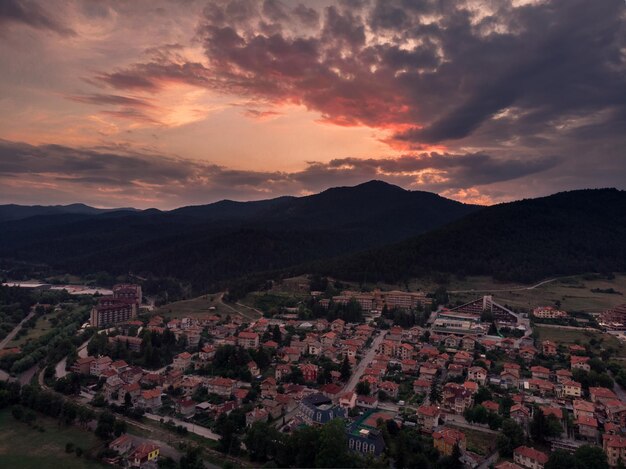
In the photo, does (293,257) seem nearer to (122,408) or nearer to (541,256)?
(541,256)

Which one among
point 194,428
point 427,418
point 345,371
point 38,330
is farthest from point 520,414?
point 38,330

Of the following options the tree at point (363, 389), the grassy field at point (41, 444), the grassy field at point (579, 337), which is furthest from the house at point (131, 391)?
the grassy field at point (579, 337)

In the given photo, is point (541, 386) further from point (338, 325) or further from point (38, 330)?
point (38, 330)

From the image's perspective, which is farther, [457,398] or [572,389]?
[572,389]

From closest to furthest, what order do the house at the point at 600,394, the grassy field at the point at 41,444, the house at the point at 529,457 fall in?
the house at the point at 529,457, the grassy field at the point at 41,444, the house at the point at 600,394

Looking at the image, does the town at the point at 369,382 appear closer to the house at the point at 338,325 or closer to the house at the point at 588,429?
the house at the point at 588,429
